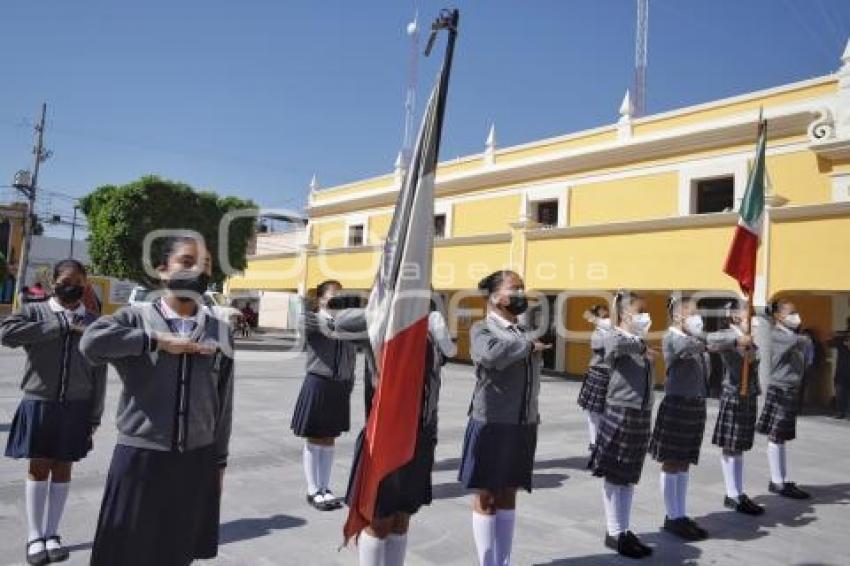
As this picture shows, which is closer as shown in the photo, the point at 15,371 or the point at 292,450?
the point at 292,450

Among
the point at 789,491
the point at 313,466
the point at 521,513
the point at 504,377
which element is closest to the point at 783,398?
the point at 789,491

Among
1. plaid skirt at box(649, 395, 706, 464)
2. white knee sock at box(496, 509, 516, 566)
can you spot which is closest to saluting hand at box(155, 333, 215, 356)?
white knee sock at box(496, 509, 516, 566)

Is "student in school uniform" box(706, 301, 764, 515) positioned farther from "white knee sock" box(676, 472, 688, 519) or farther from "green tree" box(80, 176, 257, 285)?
"green tree" box(80, 176, 257, 285)

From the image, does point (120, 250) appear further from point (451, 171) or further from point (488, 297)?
point (488, 297)

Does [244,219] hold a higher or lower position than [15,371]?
higher

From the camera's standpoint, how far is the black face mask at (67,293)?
4.44 meters

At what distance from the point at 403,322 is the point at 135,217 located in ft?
80.1

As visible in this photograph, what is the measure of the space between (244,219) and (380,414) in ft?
86.4

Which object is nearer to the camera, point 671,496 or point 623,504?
point 623,504

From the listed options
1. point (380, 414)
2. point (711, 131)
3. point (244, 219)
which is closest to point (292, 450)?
point (380, 414)

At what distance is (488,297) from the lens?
4457mm

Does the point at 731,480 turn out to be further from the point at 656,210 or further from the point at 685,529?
the point at 656,210

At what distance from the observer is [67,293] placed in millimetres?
4449

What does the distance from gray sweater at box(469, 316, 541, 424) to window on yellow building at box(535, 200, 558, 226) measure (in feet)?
52.8
